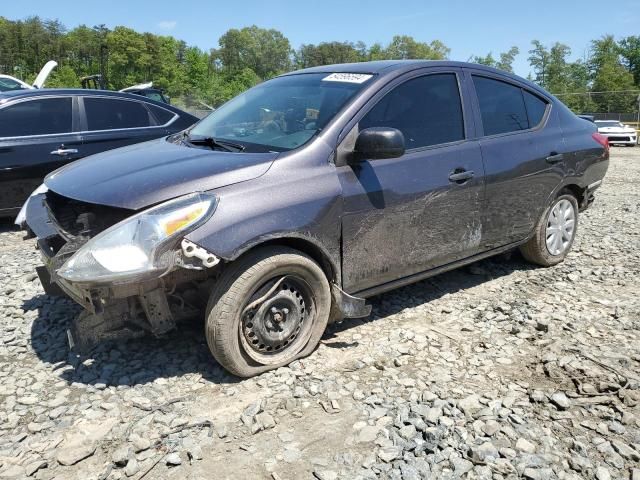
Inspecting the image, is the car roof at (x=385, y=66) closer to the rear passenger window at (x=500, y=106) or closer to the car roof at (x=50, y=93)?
the rear passenger window at (x=500, y=106)

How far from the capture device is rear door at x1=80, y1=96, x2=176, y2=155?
6.33 metres

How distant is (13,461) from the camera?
7.97 feet

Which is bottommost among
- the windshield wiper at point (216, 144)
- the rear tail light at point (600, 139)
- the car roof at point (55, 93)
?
the rear tail light at point (600, 139)

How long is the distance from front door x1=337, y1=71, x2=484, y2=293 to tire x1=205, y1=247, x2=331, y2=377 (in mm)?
291

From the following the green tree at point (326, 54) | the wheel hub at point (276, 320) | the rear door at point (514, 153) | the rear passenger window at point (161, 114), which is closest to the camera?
the wheel hub at point (276, 320)

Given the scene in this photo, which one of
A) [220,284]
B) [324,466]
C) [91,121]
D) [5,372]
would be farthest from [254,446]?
[91,121]

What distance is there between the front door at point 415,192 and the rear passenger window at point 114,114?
418 cm

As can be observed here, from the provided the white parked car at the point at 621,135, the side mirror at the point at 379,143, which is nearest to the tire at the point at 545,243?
the side mirror at the point at 379,143

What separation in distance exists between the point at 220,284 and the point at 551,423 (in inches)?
71.8

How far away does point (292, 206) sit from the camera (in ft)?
9.89

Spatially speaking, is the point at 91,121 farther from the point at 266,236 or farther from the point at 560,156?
the point at 560,156

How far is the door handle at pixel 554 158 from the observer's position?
4555 millimetres

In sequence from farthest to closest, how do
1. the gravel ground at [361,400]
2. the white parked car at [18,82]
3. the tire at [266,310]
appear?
1. the white parked car at [18,82]
2. the tire at [266,310]
3. the gravel ground at [361,400]

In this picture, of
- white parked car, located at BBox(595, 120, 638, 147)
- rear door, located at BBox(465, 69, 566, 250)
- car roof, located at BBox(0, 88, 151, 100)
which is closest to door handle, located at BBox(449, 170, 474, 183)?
rear door, located at BBox(465, 69, 566, 250)
